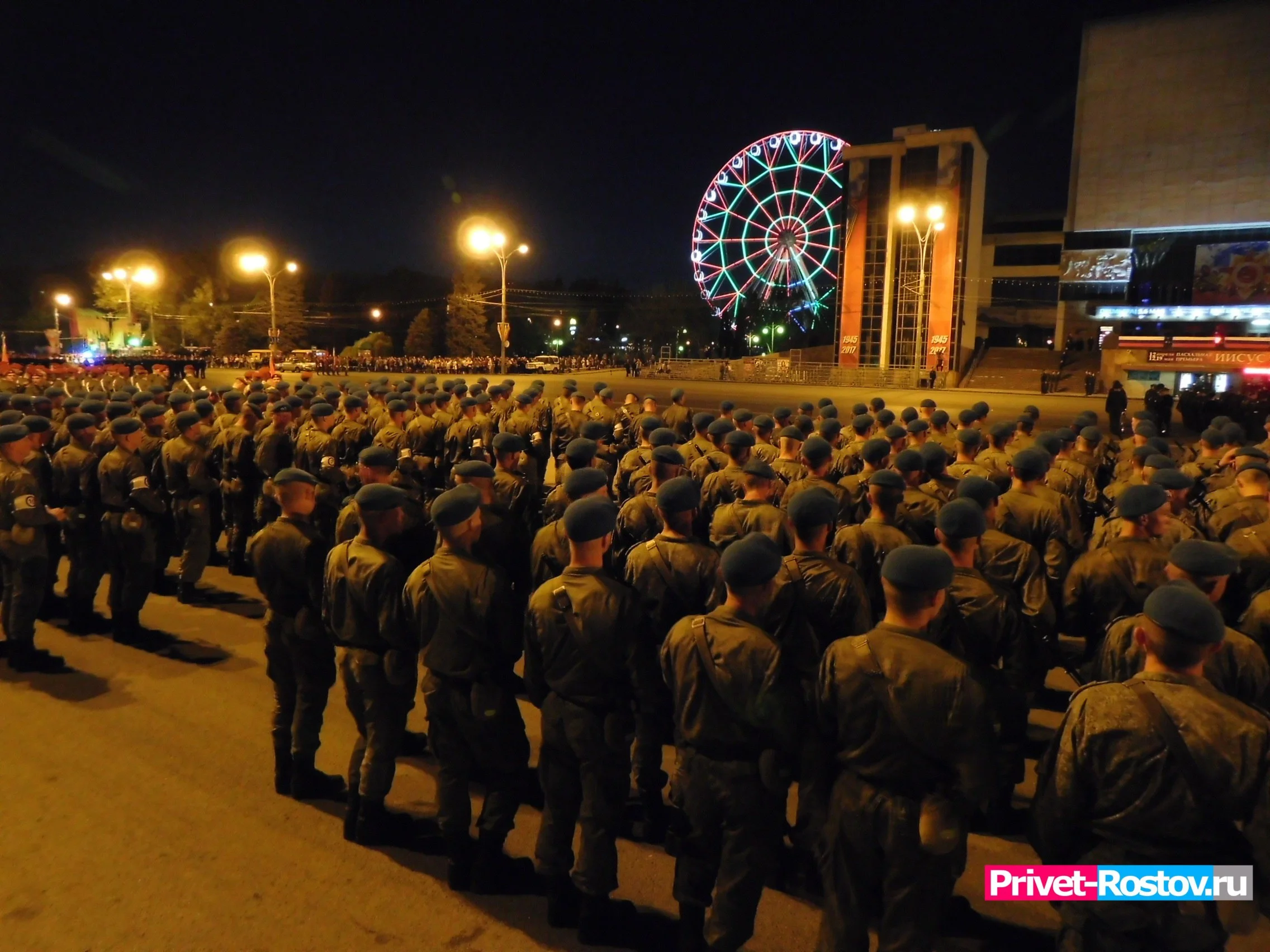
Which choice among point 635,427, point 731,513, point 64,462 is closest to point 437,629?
point 731,513

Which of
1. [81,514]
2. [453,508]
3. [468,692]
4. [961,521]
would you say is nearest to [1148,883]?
[961,521]

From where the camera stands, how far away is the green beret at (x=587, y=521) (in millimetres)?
3691

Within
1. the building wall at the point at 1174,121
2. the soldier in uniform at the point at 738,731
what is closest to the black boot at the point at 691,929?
the soldier in uniform at the point at 738,731

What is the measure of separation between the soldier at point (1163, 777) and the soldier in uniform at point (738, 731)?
97cm

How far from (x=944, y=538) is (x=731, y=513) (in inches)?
76.3

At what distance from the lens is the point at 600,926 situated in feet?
11.9

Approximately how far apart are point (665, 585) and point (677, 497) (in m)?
0.48

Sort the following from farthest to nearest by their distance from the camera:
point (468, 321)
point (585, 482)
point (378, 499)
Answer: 1. point (468, 321)
2. point (585, 482)
3. point (378, 499)

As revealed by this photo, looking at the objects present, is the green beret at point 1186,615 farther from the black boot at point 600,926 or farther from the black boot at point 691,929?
the black boot at point 600,926

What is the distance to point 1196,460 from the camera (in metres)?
8.87

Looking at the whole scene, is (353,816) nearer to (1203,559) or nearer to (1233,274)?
(1203,559)

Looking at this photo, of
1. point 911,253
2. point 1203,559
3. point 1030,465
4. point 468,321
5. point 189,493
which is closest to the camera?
point 1203,559

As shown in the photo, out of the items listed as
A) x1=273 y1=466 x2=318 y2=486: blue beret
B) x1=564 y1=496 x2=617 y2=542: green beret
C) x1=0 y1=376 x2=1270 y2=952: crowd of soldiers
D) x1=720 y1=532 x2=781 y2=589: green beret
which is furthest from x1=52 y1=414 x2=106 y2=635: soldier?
x1=720 y1=532 x2=781 y2=589: green beret

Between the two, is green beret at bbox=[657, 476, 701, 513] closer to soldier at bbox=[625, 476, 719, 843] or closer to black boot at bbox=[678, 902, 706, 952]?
soldier at bbox=[625, 476, 719, 843]
